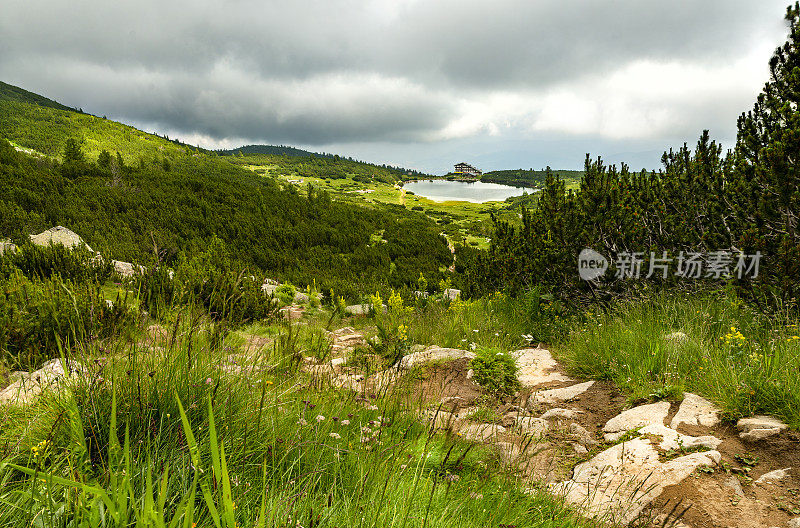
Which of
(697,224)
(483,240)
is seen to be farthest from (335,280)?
(483,240)

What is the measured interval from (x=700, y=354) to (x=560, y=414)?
145 cm

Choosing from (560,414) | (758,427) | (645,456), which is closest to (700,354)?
(758,427)

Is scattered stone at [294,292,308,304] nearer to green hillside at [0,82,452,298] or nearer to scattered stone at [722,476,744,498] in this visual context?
green hillside at [0,82,452,298]

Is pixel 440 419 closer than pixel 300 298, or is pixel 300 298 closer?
pixel 440 419

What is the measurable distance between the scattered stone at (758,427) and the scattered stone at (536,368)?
5.47ft

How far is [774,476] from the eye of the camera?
2.13m

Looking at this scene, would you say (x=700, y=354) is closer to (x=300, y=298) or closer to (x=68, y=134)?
(x=300, y=298)

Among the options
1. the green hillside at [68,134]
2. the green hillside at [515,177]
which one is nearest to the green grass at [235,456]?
the green hillside at [68,134]

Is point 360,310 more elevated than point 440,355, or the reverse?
point 440,355

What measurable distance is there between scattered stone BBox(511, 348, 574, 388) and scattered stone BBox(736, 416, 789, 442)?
1.67 meters

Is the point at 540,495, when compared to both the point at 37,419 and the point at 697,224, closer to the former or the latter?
the point at 37,419

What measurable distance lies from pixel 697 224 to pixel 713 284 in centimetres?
94

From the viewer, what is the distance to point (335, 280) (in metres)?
14.5

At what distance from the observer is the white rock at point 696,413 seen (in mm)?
2758
